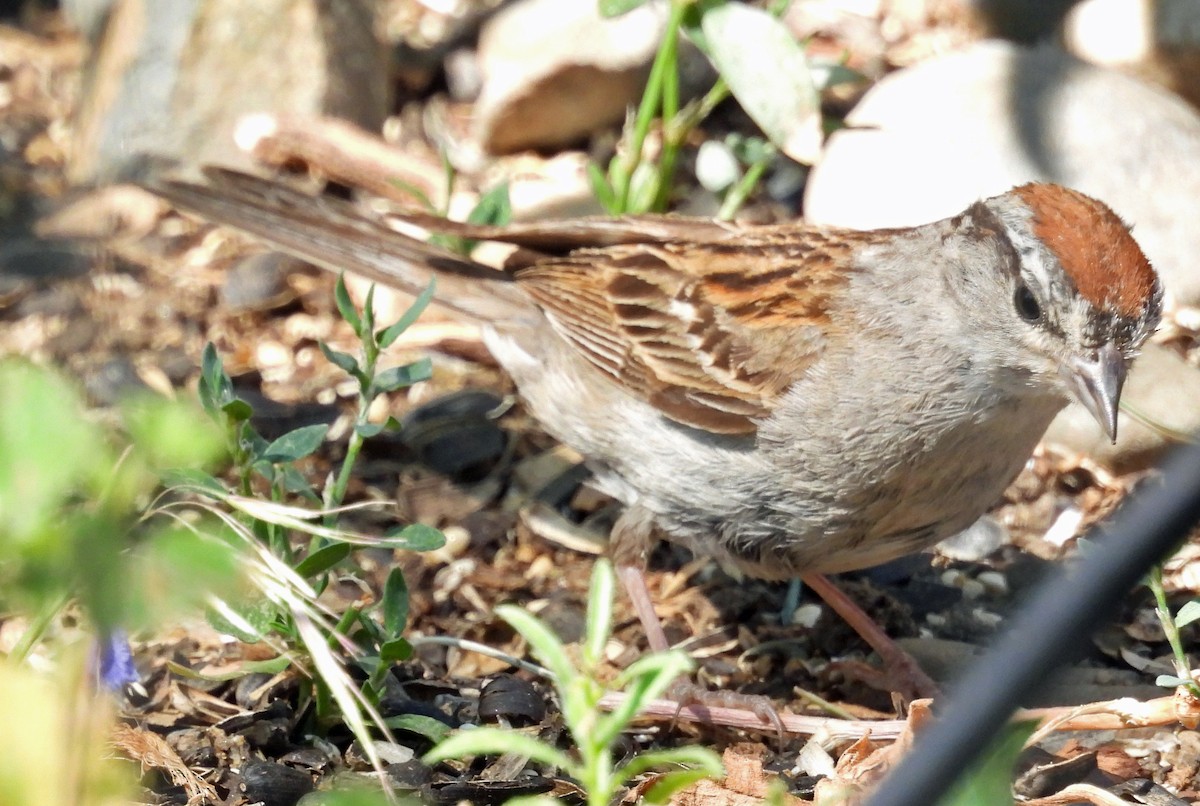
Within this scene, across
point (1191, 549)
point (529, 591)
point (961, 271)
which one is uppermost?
point (961, 271)

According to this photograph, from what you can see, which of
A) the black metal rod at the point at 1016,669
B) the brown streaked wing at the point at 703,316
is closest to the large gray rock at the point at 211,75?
the brown streaked wing at the point at 703,316

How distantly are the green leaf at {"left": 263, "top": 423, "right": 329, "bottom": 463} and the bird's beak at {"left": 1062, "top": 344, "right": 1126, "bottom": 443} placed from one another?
4.63 ft

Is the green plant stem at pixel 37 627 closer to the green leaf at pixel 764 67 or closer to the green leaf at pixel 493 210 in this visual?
the green leaf at pixel 493 210

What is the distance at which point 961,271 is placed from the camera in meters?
2.91

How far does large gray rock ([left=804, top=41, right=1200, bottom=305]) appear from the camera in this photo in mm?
3971

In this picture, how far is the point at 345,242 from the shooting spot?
12.3ft

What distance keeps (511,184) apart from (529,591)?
1.76 metres

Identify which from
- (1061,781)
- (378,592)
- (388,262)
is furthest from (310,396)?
(1061,781)

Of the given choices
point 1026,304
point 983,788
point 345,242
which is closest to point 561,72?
point 345,242

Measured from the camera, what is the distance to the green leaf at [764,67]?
3.76 metres

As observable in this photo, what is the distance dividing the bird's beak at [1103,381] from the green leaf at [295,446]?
1412mm

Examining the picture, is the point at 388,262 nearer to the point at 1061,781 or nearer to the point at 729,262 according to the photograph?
the point at 729,262

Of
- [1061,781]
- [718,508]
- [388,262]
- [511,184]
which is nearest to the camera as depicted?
[1061,781]

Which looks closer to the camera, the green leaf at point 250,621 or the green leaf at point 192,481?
the green leaf at point 192,481
